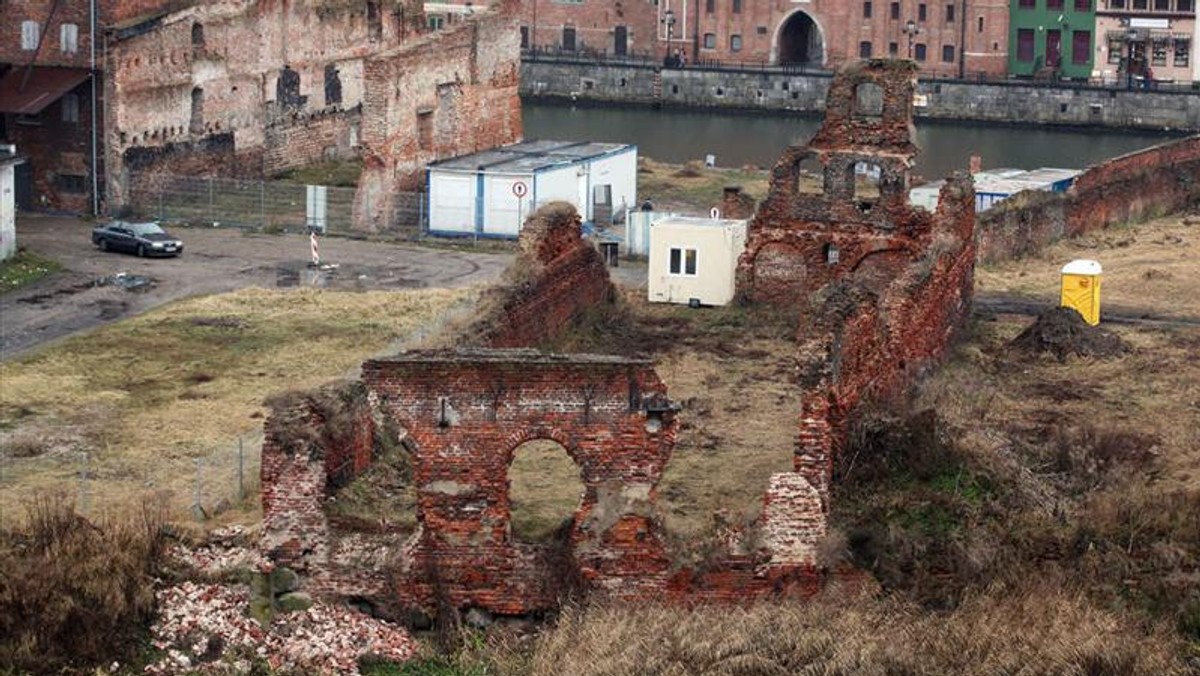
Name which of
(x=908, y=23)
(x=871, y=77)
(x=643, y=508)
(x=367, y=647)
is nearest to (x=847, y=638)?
(x=643, y=508)

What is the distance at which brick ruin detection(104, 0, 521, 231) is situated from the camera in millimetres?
58000

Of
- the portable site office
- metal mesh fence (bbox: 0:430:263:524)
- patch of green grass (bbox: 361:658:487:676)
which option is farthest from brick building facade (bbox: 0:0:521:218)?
patch of green grass (bbox: 361:658:487:676)

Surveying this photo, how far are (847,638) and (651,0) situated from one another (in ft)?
315

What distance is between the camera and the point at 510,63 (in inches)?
2591

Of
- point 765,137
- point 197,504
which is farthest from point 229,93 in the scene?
point 765,137

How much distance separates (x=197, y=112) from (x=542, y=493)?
35953 millimetres

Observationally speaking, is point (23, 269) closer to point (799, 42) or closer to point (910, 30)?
point (910, 30)

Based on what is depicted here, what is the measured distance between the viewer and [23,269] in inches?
1928

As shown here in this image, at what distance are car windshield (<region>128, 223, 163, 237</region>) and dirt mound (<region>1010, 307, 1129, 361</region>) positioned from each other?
21.6 m

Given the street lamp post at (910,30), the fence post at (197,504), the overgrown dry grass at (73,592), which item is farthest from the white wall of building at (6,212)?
the street lamp post at (910,30)

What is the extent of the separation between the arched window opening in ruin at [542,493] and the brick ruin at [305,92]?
2882 cm

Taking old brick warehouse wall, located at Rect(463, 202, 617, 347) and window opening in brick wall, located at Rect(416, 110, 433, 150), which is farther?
window opening in brick wall, located at Rect(416, 110, 433, 150)

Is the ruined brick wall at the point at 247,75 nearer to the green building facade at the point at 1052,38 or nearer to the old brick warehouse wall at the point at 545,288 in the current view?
the old brick warehouse wall at the point at 545,288

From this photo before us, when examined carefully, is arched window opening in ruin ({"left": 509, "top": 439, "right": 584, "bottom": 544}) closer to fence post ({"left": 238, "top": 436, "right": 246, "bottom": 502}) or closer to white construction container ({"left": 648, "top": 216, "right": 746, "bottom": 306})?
fence post ({"left": 238, "top": 436, "right": 246, "bottom": 502})
